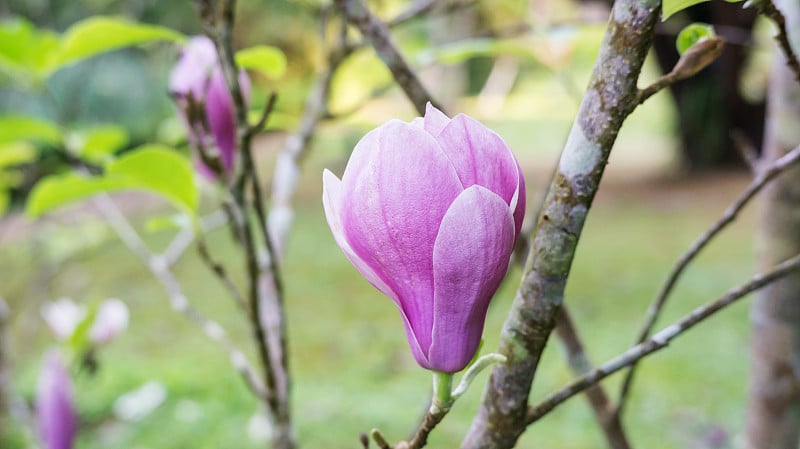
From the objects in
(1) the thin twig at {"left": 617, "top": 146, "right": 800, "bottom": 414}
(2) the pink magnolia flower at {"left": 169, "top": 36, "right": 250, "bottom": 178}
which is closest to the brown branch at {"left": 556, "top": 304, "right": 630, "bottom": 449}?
(1) the thin twig at {"left": 617, "top": 146, "right": 800, "bottom": 414}

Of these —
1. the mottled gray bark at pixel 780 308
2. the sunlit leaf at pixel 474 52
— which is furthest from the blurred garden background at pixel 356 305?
the mottled gray bark at pixel 780 308

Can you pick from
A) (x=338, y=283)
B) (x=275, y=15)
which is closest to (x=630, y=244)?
(x=338, y=283)

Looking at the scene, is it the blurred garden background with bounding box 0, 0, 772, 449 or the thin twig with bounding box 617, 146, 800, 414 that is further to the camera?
the blurred garden background with bounding box 0, 0, 772, 449

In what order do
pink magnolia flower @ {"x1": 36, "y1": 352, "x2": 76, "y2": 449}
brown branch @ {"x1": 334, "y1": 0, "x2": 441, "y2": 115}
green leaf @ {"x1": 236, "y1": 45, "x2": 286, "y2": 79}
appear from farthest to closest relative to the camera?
pink magnolia flower @ {"x1": 36, "y1": 352, "x2": 76, "y2": 449}, green leaf @ {"x1": 236, "y1": 45, "x2": 286, "y2": 79}, brown branch @ {"x1": 334, "y1": 0, "x2": 441, "y2": 115}

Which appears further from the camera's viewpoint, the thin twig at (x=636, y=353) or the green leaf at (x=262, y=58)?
the green leaf at (x=262, y=58)

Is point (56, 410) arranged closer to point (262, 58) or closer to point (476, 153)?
point (262, 58)

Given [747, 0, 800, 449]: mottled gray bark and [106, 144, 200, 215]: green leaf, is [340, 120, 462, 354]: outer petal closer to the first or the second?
[106, 144, 200, 215]: green leaf

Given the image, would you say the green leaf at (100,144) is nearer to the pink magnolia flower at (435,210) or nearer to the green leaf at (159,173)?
the green leaf at (159,173)
